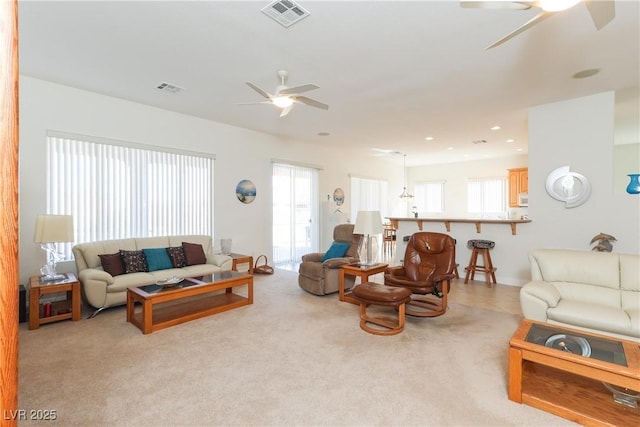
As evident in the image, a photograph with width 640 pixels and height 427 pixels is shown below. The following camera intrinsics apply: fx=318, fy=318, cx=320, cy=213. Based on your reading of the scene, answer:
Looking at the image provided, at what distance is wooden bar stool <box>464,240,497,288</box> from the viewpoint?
5.21 metres

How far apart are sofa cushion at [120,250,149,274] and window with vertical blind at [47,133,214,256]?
1.86 ft

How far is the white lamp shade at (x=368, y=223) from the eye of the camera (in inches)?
163

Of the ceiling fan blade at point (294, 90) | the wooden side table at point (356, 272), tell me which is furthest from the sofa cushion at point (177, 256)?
the ceiling fan blade at point (294, 90)

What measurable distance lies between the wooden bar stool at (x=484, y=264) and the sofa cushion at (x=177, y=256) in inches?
177

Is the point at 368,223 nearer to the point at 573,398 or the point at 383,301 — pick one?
the point at 383,301

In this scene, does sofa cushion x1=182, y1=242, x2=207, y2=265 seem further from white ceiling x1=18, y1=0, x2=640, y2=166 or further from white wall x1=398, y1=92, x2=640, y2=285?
white wall x1=398, y1=92, x2=640, y2=285

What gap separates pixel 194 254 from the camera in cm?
475

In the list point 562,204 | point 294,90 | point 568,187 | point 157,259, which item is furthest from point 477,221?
point 157,259

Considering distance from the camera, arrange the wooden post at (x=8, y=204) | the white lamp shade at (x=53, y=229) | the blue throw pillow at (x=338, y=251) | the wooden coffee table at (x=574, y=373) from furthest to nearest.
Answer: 1. the blue throw pillow at (x=338, y=251)
2. the white lamp shade at (x=53, y=229)
3. the wooden coffee table at (x=574, y=373)
4. the wooden post at (x=8, y=204)

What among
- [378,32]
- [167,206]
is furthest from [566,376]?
[167,206]

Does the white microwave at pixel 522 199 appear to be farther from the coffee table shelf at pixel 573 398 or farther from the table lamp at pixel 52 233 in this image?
the table lamp at pixel 52 233

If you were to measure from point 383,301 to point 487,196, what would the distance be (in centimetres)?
772

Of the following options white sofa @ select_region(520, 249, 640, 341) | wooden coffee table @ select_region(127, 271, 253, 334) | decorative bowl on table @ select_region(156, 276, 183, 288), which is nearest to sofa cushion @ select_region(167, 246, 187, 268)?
wooden coffee table @ select_region(127, 271, 253, 334)

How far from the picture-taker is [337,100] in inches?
179
